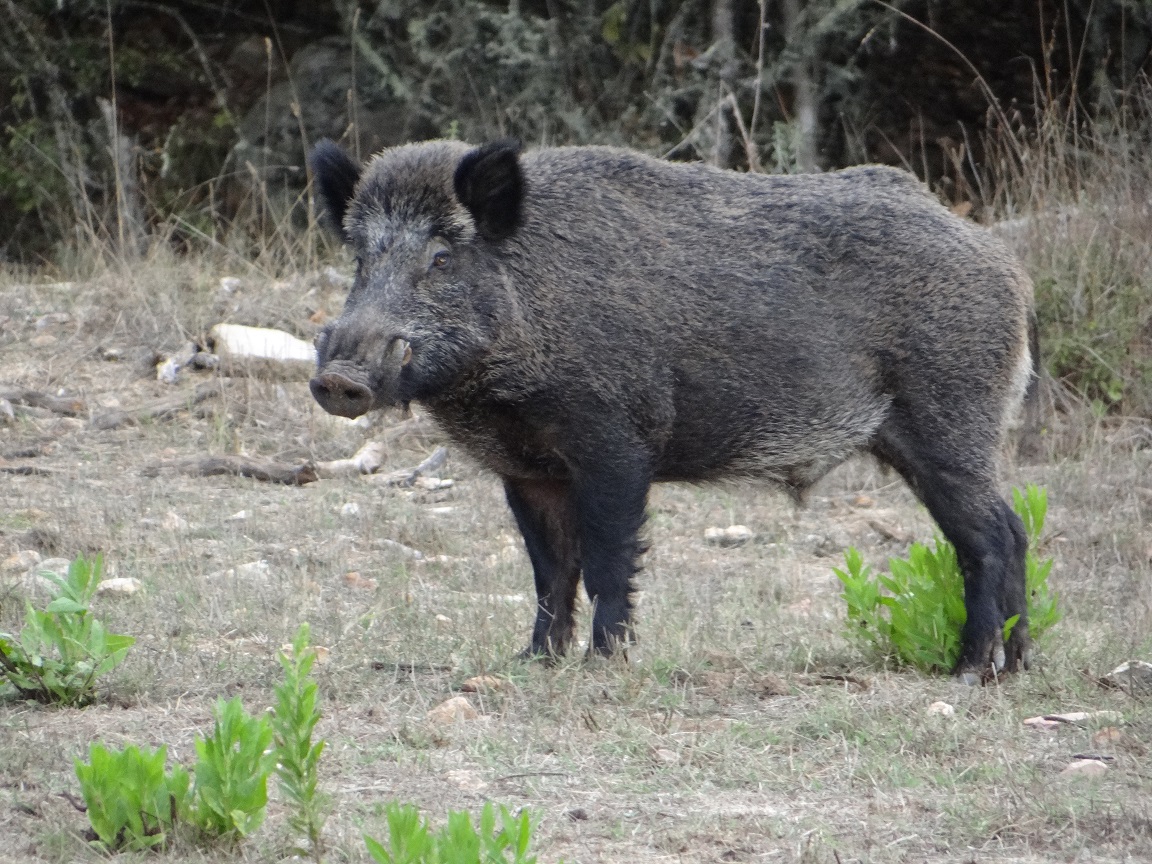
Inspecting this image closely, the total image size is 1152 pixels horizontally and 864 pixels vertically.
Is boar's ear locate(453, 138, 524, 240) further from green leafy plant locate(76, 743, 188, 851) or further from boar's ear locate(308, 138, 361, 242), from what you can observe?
green leafy plant locate(76, 743, 188, 851)

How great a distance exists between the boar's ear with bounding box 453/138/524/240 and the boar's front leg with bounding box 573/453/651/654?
2.48ft

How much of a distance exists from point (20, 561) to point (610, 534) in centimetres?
243

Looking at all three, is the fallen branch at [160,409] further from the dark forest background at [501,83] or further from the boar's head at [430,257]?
the boar's head at [430,257]

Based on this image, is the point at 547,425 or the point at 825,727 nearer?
the point at 825,727

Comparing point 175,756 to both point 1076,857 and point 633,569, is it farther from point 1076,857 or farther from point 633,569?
→ point 1076,857

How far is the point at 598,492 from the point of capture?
4562 mm

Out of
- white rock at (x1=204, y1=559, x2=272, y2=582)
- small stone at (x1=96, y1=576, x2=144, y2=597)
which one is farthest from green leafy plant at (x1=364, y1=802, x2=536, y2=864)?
white rock at (x1=204, y1=559, x2=272, y2=582)

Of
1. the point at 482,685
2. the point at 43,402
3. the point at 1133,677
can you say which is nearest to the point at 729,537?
the point at 1133,677

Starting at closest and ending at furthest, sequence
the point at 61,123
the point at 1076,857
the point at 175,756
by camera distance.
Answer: the point at 1076,857 → the point at 175,756 → the point at 61,123

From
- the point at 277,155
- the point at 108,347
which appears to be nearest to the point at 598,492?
the point at 108,347

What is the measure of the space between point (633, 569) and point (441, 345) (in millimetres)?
897

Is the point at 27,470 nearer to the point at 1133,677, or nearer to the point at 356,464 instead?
the point at 356,464

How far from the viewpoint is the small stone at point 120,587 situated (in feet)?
17.3

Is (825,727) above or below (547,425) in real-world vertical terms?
below
